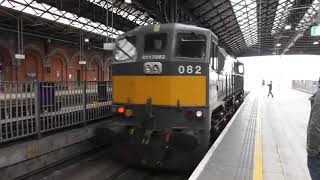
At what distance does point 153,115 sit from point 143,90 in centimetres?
59

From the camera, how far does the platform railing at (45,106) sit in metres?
6.27

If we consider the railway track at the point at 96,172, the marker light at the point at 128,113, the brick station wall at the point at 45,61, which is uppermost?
the brick station wall at the point at 45,61

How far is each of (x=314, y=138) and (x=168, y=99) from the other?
370cm

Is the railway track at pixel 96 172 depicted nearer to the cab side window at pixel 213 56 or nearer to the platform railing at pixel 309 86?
the cab side window at pixel 213 56

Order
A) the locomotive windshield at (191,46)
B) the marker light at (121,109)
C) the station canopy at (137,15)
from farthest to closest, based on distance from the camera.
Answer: the station canopy at (137,15) < the marker light at (121,109) < the locomotive windshield at (191,46)

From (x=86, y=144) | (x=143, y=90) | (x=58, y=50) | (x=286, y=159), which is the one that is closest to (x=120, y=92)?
(x=143, y=90)

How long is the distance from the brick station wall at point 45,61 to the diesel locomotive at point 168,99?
18.9m

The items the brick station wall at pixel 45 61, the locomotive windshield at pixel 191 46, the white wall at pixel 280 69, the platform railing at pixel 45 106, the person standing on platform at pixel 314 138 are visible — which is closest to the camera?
the person standing on platform at pixel 314 138

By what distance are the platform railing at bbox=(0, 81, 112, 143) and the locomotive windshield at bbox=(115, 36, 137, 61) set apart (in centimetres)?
182

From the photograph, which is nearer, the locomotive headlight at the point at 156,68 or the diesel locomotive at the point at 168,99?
the diesel locomotive at the point at 168,99

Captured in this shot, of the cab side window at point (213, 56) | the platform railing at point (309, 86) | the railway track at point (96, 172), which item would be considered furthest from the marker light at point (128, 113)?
the platform railing at point (309, 86)

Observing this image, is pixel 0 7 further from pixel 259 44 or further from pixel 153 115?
pixel 259 44

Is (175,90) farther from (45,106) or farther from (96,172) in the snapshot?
(45,106)

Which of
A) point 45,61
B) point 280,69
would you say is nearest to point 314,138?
point 45,61
